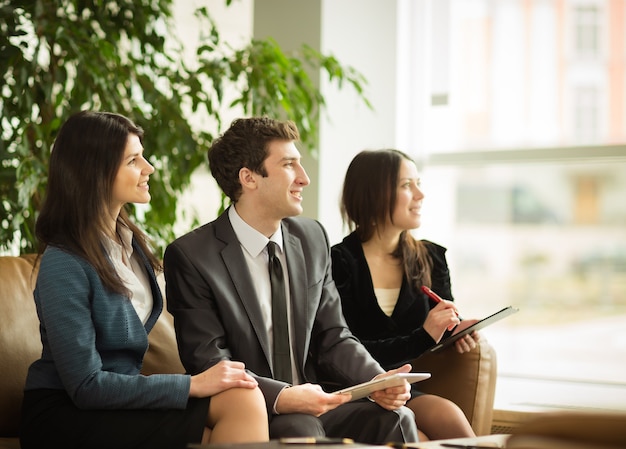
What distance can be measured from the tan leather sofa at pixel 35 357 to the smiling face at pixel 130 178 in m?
0.36

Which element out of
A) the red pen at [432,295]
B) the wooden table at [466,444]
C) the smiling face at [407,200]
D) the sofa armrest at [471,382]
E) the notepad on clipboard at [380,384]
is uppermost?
the smiling face at [407,200]

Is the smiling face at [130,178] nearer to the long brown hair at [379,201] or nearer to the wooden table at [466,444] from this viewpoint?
the long brown hair at [379,201]

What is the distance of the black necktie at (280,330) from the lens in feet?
7.68

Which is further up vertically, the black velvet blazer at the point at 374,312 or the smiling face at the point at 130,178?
the smiling face at the point at 130,178

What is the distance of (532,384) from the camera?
3.93m

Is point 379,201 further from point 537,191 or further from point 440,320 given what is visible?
point 537,191

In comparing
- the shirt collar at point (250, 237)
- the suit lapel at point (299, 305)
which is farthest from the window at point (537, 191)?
the shirt collar at point (250, 237)

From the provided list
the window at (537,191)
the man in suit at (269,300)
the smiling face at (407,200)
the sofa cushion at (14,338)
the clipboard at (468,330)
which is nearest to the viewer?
the man in suit at (269,300)

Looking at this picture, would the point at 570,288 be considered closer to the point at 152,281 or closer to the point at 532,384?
the point at 532,384

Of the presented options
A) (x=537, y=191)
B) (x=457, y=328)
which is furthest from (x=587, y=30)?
(x=457, y=328)

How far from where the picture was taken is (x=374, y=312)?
9.11ft

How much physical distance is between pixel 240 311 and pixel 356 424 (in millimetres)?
423

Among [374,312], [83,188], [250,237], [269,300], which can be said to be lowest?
[374,312]

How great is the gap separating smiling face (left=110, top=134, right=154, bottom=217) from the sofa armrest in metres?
1.05
